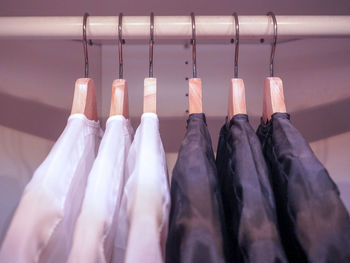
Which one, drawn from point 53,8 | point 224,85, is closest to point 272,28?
point 224,85

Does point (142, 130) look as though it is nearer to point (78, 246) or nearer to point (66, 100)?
point (78, 246)

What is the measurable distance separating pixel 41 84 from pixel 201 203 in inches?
22.3

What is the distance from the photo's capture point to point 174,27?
431 mm

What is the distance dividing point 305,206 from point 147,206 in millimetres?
167

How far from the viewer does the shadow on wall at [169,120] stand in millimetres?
664

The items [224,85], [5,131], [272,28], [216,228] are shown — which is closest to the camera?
[216,228]

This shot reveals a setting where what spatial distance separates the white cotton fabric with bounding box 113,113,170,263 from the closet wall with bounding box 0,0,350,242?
41 cm

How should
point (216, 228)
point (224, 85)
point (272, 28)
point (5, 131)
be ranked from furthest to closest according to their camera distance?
point (224, 85) < point (5, 131) < point (272, 28) < point (216, 228)

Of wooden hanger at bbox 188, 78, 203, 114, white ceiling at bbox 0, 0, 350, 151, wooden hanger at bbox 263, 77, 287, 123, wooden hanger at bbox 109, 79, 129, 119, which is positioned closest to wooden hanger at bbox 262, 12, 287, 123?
wooden hanger at bbox 263, 77, 287, 123

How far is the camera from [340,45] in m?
0.73

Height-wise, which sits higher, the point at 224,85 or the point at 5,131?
the point at 224,85

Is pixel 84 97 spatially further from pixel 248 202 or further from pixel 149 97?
pixel 248 202

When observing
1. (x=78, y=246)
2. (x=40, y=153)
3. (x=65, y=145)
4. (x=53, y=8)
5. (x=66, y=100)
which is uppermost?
(x=53, y=8)

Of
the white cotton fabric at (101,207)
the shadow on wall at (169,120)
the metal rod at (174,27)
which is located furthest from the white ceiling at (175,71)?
the white cotton fabric at (101,207)
